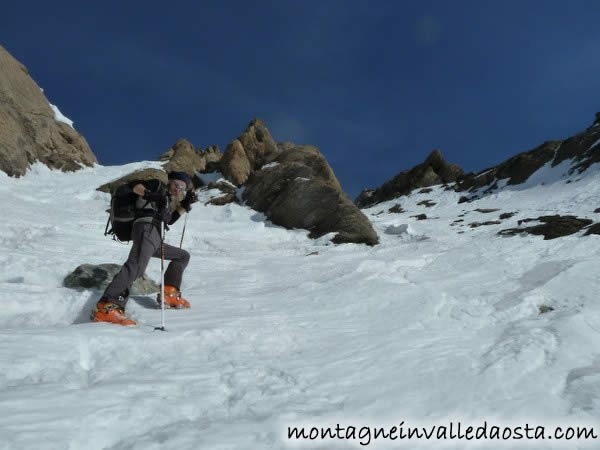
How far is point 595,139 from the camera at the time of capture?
3606 centimetres

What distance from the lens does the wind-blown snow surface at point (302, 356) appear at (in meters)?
2.43

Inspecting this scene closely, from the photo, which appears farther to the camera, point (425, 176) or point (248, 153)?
point (425, 176)

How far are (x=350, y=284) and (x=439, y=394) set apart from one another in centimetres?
396

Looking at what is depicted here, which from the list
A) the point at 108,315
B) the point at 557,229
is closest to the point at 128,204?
the point at 108,315

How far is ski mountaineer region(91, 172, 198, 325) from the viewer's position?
4.73 metres

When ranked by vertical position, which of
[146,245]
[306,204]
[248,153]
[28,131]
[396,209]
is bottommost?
[146,245]

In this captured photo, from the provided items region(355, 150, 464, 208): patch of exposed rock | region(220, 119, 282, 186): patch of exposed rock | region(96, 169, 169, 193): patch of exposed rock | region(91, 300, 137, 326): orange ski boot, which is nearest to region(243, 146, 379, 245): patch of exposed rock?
region(96, 169, 169, 193): patch of exposed rock

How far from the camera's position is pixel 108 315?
15.2ft

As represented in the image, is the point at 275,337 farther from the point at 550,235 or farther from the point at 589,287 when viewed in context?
the point at 550,235

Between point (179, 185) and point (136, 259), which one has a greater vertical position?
point (179, 185)

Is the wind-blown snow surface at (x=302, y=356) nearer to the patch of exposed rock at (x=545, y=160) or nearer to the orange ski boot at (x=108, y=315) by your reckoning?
the orange ski boot at (x=108, y=315)

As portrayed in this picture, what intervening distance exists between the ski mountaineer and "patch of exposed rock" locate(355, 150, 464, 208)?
5510 centimetres

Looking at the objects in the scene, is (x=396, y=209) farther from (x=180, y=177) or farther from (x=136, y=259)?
(x=136, y=259)

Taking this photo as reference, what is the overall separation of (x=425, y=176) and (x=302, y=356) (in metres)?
60.1
